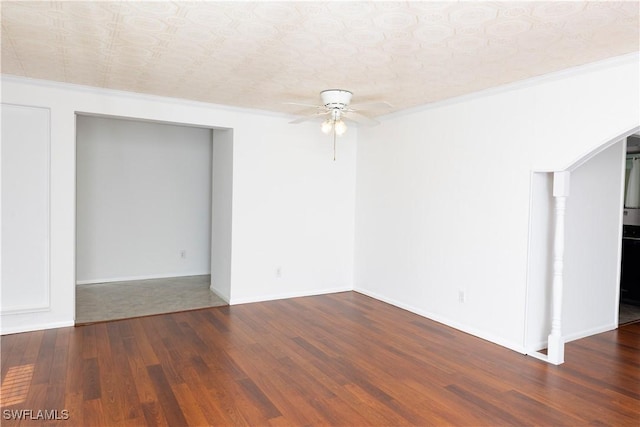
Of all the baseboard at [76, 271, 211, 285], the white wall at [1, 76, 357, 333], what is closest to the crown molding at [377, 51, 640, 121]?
the white wall at [1, 76, 357, 333]

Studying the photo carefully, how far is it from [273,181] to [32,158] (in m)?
2.57

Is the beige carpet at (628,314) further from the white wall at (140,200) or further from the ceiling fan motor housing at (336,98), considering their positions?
the white wall at (140,200)

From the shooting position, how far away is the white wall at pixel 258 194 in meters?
4.16

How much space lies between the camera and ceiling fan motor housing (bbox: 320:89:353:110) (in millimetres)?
3902

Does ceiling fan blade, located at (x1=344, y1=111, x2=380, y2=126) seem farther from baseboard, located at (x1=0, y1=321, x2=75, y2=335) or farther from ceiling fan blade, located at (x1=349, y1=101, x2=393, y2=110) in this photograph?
baseboard, located at (x1=0, y1=321, x2=75, y2=335)

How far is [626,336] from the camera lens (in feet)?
13.9

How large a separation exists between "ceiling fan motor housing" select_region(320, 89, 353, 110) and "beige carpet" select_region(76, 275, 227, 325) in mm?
2793

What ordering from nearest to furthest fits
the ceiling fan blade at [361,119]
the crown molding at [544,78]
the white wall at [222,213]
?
the crown molding at [544,78] → the ceiling fan blade at [361,119] → the white wall at [222,213]

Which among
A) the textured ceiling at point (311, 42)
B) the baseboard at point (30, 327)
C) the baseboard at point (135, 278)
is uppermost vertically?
the textured ceiling at point (311, 42)

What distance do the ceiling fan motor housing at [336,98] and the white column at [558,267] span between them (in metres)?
1.97

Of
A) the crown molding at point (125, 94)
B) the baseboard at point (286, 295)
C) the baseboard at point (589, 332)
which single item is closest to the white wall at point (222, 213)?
the baseboard at point (286, 295)

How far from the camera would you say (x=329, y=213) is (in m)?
5.79

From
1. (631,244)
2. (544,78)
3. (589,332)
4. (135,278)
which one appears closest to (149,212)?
(135,278)

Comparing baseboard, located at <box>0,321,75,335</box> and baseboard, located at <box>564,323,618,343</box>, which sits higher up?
baseboard, located at <box>564,323,618,343</box>
